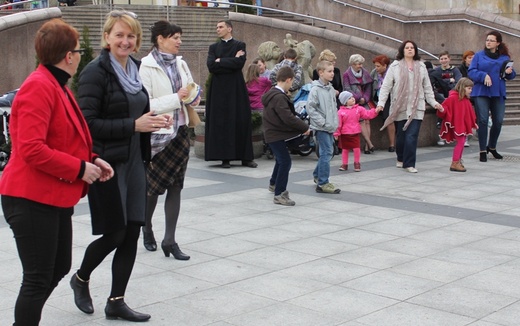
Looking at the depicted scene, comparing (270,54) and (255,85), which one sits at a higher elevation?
(270,54)

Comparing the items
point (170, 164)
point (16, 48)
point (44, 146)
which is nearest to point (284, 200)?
point (170, 164)

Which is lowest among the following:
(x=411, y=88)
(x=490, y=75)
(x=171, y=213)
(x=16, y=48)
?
(x=171, y=213)

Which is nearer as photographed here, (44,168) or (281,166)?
(44,168)

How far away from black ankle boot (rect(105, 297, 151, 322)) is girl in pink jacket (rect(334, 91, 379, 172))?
690 cm

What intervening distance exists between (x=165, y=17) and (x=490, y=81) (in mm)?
10884

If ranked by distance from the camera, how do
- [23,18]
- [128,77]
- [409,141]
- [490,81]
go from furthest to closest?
1. [23,18]
2. [490,81]
3. [409,141]
4. [128,77]

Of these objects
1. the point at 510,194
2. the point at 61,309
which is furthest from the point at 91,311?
the point at 510,194

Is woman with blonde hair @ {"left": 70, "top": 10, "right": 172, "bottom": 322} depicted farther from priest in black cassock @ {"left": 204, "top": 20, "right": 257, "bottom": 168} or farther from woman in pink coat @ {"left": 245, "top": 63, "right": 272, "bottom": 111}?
woman in pink coat @ {"left": 245, "top": 63, "right": 272, "bottom": 111}

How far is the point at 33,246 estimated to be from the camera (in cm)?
455

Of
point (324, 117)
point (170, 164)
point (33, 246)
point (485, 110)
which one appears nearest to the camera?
point (33, 246)

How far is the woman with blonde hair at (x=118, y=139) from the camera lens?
5.34 meters

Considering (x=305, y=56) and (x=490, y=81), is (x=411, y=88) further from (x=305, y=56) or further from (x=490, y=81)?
(x=305, y=56)

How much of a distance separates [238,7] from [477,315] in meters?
18.8

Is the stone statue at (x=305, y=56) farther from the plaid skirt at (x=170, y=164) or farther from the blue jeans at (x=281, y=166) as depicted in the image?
the plaid skirt at (x=170, y=164)
